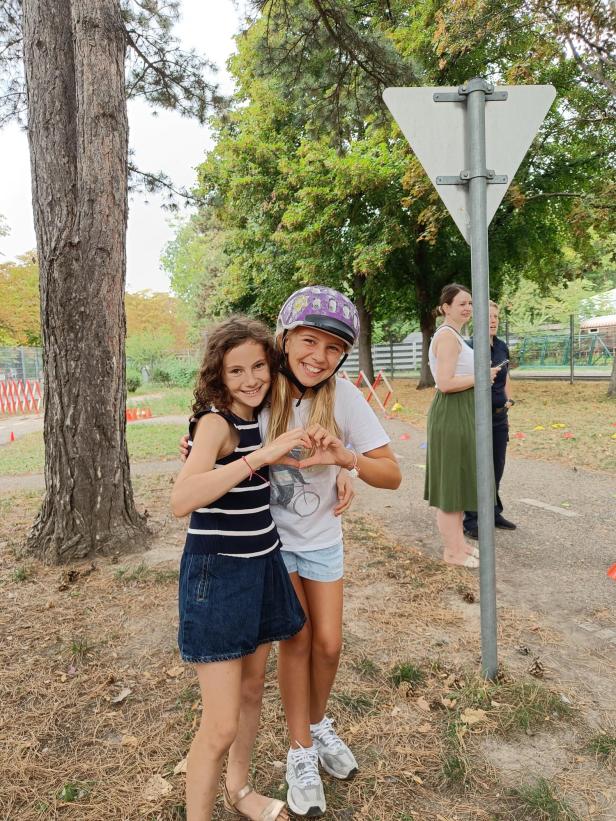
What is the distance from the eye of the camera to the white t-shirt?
1921 millimetres

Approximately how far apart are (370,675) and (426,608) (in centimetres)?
80

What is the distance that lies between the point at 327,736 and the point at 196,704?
716 mm

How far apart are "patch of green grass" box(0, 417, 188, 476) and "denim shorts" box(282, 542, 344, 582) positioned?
24.8 ft

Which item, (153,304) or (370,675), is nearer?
(370,675)

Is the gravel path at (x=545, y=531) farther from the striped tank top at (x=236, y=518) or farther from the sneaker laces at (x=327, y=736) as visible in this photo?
the striped tank top at (x=236, y=518)

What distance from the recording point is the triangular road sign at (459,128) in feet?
7.78

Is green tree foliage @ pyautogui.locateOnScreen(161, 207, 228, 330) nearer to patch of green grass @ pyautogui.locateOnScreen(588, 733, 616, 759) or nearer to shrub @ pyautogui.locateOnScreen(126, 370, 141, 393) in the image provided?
shrub @ pyautogui.locateOnScreen(126, 370, 141, 393)

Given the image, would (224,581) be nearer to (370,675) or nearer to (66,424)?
(370,675)

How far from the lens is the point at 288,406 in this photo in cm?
188

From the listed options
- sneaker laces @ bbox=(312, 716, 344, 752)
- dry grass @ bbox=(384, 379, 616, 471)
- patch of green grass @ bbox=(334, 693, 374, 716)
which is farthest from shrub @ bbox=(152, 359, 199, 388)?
sneaker laces @ bbox=(312, 716, 344, 752)

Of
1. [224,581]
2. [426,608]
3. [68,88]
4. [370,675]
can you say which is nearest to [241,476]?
[224,581]

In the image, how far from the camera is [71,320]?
4184mm

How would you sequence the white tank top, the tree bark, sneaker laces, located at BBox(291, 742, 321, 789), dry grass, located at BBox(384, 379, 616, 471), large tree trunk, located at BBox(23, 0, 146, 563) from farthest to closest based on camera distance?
the tree bark < dry grass, located at BBox(384, 379, 616, 471) < large tree trunk, located at BBox(23, 0, 146, 563) < the white tank top < sneaker laces, located at BBox(291, 742, 321, 789)

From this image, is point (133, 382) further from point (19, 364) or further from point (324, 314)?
point (324, 314)
